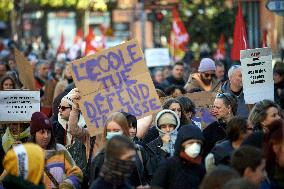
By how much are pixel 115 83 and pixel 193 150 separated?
3211 millimetres

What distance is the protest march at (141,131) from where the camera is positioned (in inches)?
328

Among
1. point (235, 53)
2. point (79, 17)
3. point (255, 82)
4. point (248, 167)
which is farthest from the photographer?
point (79, 17)

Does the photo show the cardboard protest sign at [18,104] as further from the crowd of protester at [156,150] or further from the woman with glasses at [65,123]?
the woman with glasses at [65,123]

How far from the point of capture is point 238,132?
9.74 meters

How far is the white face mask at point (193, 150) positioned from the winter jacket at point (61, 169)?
1.43 meters

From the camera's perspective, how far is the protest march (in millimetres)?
8333

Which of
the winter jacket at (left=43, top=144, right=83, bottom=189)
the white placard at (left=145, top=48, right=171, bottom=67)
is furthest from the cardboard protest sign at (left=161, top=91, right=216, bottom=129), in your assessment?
the white placard at (left=145, top=48, right=171, bottom=67)

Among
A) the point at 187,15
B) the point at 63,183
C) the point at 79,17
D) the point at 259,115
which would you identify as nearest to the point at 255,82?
the point at 259,115

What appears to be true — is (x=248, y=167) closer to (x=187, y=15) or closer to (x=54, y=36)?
(x=187, y=15)

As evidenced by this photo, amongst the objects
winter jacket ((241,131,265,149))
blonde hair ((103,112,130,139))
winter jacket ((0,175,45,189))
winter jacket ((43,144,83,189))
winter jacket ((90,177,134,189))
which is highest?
blonde hair ((103,112,130,139))

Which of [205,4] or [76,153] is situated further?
[205,4]

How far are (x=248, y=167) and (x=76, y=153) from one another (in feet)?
12.3

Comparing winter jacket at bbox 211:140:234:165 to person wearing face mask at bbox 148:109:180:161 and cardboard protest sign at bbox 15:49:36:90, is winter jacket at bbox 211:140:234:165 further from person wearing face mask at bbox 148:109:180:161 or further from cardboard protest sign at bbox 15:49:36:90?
cardboard protest sign at bbox 15:49:36:90

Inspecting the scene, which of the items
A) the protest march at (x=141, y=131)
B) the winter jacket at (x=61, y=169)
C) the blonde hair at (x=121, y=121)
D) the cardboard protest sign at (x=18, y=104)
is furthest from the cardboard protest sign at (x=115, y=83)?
the blonde hair at (x=121, y=121)
